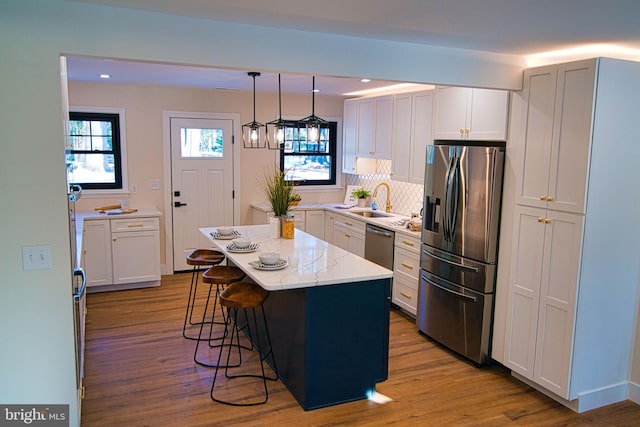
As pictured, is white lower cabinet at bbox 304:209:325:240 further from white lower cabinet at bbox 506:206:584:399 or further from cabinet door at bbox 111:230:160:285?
white lower cabinet at bbox 506:206:584:399

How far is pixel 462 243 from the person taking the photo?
157 inches

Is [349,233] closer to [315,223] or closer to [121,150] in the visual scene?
[315,223]

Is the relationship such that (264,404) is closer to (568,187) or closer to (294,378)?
(294,378)

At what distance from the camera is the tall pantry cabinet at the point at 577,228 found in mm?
3129

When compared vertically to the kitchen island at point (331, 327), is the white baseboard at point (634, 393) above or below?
below

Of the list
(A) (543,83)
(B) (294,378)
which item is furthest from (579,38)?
(B) (294,378)

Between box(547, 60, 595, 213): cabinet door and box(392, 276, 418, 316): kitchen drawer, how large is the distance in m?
1.86

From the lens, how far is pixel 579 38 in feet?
9.55

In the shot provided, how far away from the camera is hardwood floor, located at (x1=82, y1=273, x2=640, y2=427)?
10.3ft

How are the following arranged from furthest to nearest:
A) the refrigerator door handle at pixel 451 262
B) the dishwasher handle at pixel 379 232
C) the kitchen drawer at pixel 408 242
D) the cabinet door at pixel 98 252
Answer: the cabinet door at pixel 98 252, the dishwasher handle at pixel 379 232, the kitchen drawer at pixel 408 242, the refrigerator door handle at pixel 451 262

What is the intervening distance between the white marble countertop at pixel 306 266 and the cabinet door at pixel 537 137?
3.93 feet

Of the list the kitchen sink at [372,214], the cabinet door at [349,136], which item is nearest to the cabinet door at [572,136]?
the kitchen sink at [372,214]

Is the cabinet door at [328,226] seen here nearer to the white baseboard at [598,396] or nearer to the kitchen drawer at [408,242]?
the kitchen drawer at [408,242]

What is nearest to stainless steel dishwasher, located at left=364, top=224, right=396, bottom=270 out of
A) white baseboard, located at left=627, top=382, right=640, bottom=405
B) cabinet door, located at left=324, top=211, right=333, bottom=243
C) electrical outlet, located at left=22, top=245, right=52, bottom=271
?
cabinet door, located at left=324, top=211, right=333, bottom=243
